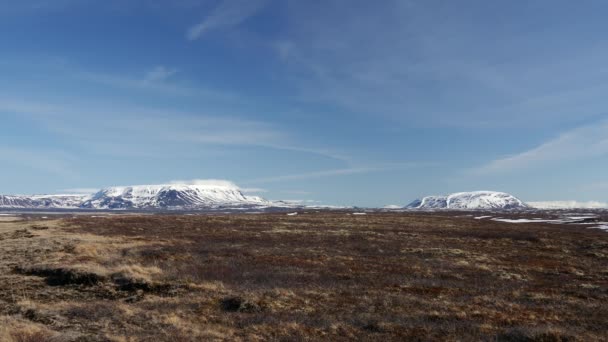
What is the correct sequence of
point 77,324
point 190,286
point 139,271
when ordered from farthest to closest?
point 139,271
point 190,286
point 77,324

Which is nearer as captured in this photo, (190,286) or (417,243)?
(190,286)

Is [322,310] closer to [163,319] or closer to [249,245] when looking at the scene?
[163,319]

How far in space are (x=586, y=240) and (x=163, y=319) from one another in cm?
5918

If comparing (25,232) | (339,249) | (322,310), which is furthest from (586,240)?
(25,232)

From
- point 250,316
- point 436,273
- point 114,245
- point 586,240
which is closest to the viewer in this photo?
point 250,316

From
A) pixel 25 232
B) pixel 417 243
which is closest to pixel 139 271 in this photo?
pixel 25 232

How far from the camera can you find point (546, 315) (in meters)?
21.5

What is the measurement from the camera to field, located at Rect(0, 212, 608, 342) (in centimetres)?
1833

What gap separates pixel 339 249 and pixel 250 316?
25.9 m

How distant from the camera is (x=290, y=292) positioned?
25.2m

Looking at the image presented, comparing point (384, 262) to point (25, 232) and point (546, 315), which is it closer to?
point (546, 315)

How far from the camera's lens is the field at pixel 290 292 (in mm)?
18328

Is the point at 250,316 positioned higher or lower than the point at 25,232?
lower

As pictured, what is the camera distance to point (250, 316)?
20547 millimetres
